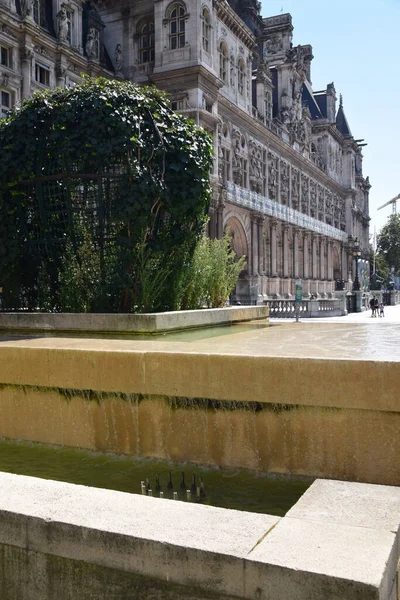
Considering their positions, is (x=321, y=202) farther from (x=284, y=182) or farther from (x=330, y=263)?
(x=284, y=182)

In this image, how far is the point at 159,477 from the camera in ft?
14.3

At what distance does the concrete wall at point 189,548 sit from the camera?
2189mm

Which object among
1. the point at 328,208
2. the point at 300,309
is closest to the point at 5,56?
the point at 300,309

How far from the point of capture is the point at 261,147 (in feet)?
141

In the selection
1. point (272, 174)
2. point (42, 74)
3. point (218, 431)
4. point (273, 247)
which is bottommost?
point (218, 431)

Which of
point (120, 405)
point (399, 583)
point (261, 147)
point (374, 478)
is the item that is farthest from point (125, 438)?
point (261, 147)

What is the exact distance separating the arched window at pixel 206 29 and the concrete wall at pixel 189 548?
30684mm

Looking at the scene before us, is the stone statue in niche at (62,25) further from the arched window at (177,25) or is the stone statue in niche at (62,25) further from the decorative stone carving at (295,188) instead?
the decorative stone carving at (295,188)

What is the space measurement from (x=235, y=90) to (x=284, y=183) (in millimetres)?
12331

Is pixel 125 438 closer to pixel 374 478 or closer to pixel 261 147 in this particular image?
pixel 374 478

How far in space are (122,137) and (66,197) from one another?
1094mm

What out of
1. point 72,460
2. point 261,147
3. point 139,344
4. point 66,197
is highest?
point 261,147

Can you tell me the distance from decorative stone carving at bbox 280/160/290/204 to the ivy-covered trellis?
40535 millimetres

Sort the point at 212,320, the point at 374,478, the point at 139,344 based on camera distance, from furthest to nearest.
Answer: the point at 212,320, the point at 139,344, the point at 374,478
